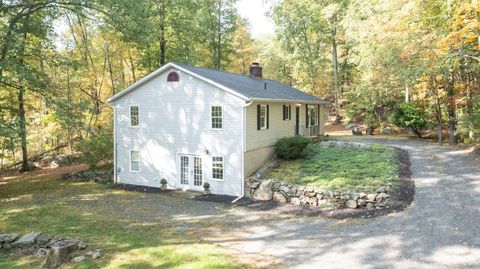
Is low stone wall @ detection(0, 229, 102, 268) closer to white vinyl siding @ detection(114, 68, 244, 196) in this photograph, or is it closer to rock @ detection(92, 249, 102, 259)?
rock @ detection(92, 249, 102, 259)

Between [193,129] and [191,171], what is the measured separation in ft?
7.08

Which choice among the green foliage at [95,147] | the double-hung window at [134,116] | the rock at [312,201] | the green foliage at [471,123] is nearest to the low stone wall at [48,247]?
the rock at [312,201]

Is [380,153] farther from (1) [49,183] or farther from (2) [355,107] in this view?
(1) [49,183]

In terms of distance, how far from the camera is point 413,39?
17.7 metres

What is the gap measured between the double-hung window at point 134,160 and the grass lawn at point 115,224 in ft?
5.61

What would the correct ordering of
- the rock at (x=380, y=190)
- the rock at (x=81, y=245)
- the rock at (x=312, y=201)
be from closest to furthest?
the rock at (x=81, y=245), the rock at (x=380, y=190), the rock at (x=312, y=201)

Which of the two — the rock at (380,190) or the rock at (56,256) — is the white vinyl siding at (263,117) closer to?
the rock at (380,190)

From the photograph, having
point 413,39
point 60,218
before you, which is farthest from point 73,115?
point 413,39

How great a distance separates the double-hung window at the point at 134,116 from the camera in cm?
1953

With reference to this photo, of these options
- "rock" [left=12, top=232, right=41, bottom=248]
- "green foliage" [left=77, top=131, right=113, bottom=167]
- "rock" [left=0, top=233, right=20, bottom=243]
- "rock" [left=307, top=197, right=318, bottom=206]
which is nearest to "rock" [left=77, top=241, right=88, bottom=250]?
"rock" [left=12, top=232, right=41, bottom=248]

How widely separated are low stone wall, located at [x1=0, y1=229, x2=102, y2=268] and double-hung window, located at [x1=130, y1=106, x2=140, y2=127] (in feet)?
29.8

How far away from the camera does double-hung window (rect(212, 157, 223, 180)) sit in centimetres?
1700

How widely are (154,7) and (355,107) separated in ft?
62.9

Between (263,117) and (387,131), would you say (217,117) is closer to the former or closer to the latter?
(263,117)
